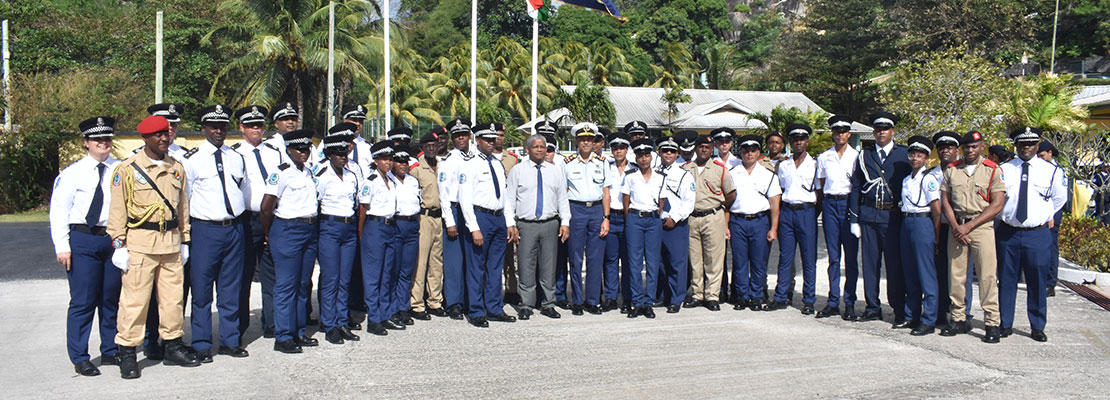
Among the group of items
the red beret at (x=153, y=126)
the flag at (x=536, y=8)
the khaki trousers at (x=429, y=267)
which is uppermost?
the flag at (x=536, y=8)

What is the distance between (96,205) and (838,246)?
256 inches

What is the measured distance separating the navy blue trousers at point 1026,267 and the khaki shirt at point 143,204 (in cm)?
673

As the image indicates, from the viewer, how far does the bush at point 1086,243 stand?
10992mm

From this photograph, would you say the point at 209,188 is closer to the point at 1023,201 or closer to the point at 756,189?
the point at 756,189

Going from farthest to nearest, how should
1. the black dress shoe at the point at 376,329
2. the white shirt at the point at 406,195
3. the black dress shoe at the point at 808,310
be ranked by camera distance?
the black dress shoe at the point at 808,310 → the white shirt at the point at 406,195 → the black dress shoe at the point at 376,329

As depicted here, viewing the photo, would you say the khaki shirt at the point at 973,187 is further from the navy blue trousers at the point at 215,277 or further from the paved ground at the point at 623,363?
the navy blue trousers at the point at 215,277

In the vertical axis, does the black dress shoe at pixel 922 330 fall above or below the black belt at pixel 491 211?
below

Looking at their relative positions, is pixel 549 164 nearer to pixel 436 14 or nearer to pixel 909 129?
pixel 909 129

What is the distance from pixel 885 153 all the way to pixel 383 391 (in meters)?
5.08

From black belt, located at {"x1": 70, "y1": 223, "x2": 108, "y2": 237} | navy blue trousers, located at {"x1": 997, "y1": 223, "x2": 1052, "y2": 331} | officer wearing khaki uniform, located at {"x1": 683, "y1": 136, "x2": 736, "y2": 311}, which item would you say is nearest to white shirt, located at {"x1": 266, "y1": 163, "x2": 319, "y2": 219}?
black belt, located at {"x1": 70, "y1": 223, "x2": 108, "y2": 237}

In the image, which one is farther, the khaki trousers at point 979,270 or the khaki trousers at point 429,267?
the khaki trousers at point 429,267

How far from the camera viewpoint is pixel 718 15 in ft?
246

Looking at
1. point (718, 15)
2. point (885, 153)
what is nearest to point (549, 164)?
point (885, 153)

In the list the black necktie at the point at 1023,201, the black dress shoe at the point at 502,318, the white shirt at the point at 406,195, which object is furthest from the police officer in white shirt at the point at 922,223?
the white shirt at the point at 406,195
